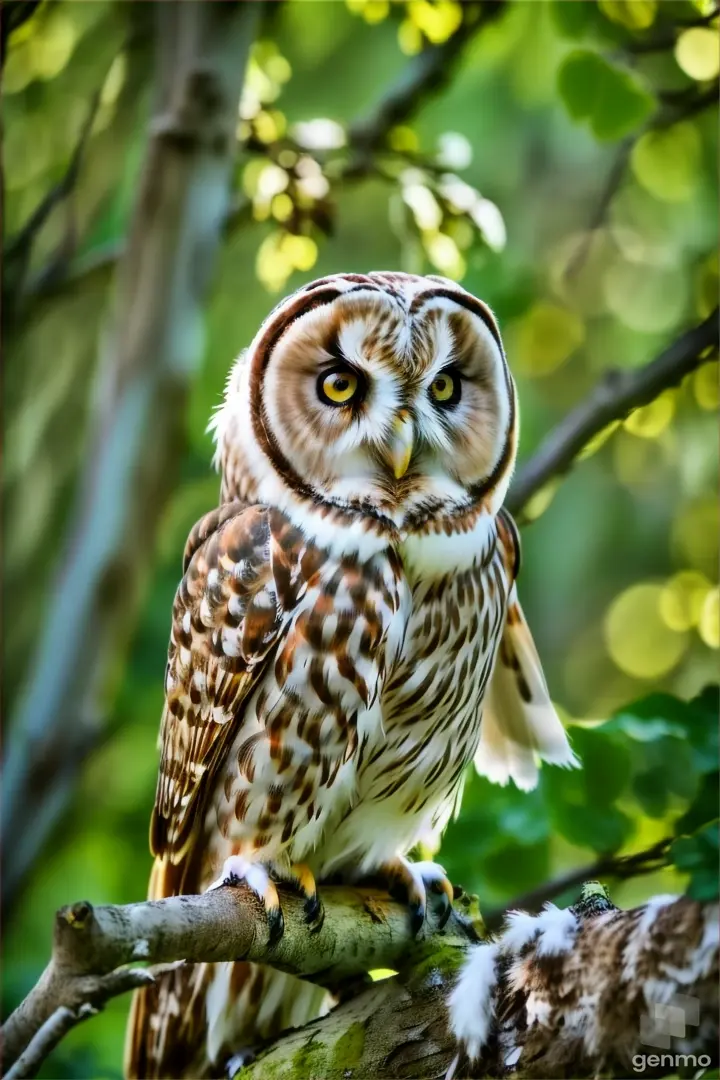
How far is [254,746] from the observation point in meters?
1.03

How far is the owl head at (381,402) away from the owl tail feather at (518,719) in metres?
0.17

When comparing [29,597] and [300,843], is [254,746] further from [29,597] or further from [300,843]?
[29,597]

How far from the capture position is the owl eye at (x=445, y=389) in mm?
1005

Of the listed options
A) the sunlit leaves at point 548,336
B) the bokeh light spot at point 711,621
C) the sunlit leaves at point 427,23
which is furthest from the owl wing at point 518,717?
the sunlit leaves at point 427,23

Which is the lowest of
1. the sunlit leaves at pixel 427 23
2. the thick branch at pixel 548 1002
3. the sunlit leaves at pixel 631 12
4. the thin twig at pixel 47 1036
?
the thin twig at pixel 47 1036

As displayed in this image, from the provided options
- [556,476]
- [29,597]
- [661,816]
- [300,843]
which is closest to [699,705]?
[661,816]

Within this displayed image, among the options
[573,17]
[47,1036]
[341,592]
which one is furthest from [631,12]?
[47,1036]

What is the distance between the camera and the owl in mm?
989

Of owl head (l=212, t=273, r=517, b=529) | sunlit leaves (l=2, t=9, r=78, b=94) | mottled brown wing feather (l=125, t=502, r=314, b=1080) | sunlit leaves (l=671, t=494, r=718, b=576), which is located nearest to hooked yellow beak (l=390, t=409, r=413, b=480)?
owl head (l=212, t=273, r=517, b=529)

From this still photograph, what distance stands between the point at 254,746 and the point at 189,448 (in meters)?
0.68

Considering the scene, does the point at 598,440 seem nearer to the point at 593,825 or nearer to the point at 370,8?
the point at 593,825

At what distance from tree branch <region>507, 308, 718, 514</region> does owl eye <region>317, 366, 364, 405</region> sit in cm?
33

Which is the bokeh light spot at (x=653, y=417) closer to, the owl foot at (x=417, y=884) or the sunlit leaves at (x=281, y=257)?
the sunlit leaves at (x=281, y=257)

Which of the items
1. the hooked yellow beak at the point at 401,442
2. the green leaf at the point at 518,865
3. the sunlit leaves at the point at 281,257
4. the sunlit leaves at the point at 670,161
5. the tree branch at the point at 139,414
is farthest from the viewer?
the tree branch at the point at 139,414
